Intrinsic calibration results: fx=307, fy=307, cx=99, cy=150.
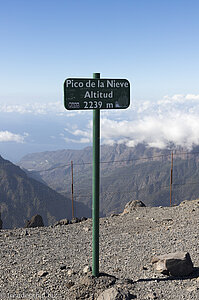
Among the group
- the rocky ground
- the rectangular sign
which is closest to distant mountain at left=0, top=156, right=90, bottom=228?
the rocky ground

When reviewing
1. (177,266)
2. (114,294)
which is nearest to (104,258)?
(177,266)

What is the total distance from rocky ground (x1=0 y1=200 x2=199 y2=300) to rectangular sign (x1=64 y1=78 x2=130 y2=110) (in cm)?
348

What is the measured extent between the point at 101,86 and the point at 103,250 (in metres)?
5.37

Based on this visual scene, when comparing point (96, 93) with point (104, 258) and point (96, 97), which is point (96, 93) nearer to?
point (96, 97)

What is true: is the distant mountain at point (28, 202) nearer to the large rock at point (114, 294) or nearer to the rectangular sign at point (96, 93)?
the large rock at point (114, 294)

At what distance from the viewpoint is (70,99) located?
5.72 m

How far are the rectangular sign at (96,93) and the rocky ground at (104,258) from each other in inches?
137

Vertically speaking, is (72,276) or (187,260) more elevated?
(187,260)

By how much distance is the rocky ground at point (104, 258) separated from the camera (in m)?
6.10

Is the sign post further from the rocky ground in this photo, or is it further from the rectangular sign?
the rocky ground

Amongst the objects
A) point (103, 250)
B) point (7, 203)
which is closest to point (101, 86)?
point (103, 250)

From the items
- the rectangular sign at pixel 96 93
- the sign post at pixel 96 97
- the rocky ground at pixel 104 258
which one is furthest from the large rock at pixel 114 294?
the rectangular sign at pixel 96 93

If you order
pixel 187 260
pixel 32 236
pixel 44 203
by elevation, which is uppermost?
pixel 187 260

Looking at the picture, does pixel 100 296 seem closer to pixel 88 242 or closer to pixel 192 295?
pixel 192 295
